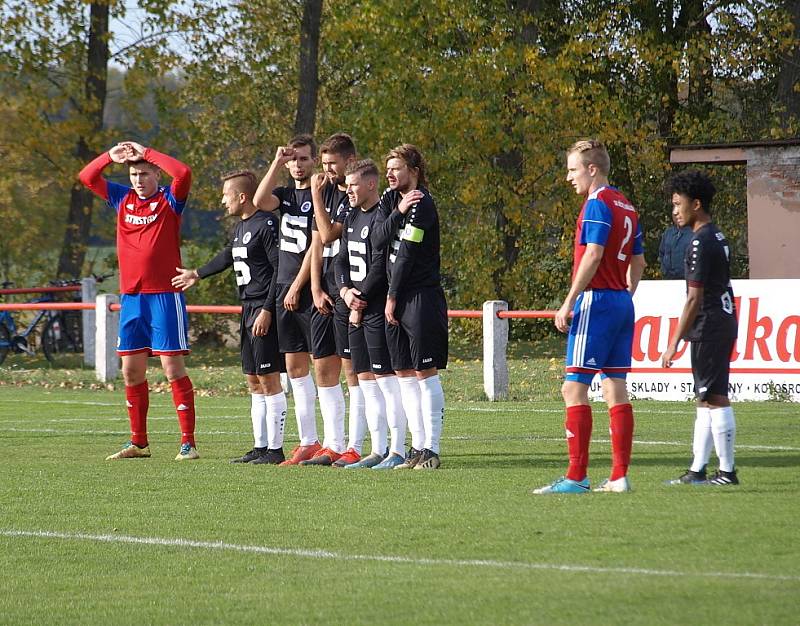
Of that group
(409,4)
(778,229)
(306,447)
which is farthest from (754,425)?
(409,4)

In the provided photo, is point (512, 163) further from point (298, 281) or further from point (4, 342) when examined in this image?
point (298, 281)

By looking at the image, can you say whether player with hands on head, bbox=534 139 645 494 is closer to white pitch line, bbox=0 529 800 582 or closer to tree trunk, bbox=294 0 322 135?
white pitch line, bbox=0 529 800 582

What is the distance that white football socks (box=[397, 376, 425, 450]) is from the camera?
398 inches

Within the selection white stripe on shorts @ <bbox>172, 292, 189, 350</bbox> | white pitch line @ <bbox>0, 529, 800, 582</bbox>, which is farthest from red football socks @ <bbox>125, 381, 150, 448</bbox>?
white pitch line @ <bbox>0, 529, 800, 582</bbox>

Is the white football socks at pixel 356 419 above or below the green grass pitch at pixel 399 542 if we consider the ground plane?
above

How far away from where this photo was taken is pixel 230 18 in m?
32.9

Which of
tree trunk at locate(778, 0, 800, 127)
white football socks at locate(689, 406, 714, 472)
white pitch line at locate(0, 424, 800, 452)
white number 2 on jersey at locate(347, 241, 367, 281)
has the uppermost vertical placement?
tree trunk at locate(778, 0, 800, 127)

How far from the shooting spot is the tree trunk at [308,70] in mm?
30047

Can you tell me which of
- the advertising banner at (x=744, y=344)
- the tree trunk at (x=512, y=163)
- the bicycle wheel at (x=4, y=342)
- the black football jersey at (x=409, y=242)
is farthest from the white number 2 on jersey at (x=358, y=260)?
the tree trunk at (x=512, y=163)

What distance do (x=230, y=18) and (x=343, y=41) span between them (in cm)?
311

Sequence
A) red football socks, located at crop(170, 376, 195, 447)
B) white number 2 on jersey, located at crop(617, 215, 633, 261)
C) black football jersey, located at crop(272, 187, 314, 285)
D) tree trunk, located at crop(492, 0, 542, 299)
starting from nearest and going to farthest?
1. white number 2 on jersey, located at crop(617, 215, 633, 261)
2. black football jersey, located at crop(272, 187, 314, 285)
3. red football socks, located at crop(170, 376, 195, 447)
4. tree trunk, located at crop(492, 0, 542, 299)

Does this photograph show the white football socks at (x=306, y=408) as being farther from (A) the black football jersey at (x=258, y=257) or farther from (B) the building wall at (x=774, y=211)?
(B) the building wall at (x=774, y=211)

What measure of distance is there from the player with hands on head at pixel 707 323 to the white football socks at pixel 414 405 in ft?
6.38

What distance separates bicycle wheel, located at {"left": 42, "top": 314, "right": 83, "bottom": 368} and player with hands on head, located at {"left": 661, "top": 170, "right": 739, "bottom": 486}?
61.6 ft
